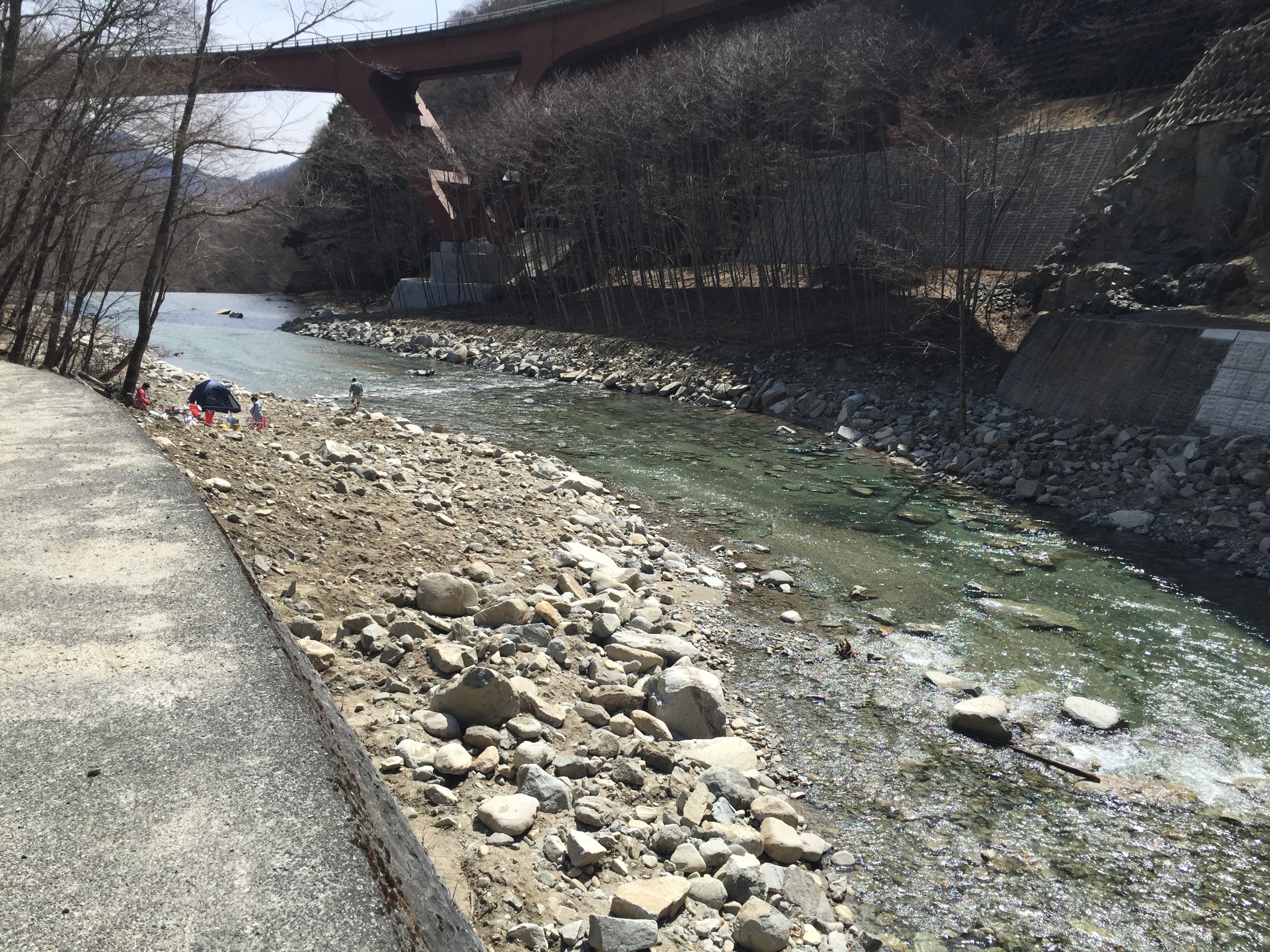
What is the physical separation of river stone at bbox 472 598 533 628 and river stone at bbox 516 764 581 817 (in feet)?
5.97

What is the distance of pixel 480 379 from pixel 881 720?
2022 cm

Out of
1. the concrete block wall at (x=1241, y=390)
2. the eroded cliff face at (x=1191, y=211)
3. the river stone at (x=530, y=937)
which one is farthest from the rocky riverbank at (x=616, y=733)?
the eroded cliff face at (x=1191, y=211)

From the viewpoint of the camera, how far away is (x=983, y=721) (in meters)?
5.81

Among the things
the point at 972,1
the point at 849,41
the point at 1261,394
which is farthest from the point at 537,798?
the point at 972,1

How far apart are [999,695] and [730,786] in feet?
9.41

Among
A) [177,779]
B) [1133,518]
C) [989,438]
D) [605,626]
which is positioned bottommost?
[1133,518]

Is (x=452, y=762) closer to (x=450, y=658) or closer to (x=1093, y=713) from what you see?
(x=450, y=658)

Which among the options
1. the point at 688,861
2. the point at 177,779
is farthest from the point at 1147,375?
the point at 177,779

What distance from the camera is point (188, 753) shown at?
2.51 m

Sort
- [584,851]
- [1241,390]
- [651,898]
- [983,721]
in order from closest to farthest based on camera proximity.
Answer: [651,898] < [584,851] < [983,721] < [1241,390]

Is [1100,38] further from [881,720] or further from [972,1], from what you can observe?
[881,720]

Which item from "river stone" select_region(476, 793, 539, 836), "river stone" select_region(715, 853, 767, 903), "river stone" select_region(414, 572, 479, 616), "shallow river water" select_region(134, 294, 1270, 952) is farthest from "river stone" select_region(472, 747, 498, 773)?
"shallow river water" select_region(134, 294, 1270, 952)

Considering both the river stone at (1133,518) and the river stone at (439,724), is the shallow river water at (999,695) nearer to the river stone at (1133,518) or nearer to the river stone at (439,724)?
the river stone at (1133,518)

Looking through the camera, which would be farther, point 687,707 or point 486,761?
point 687,707
